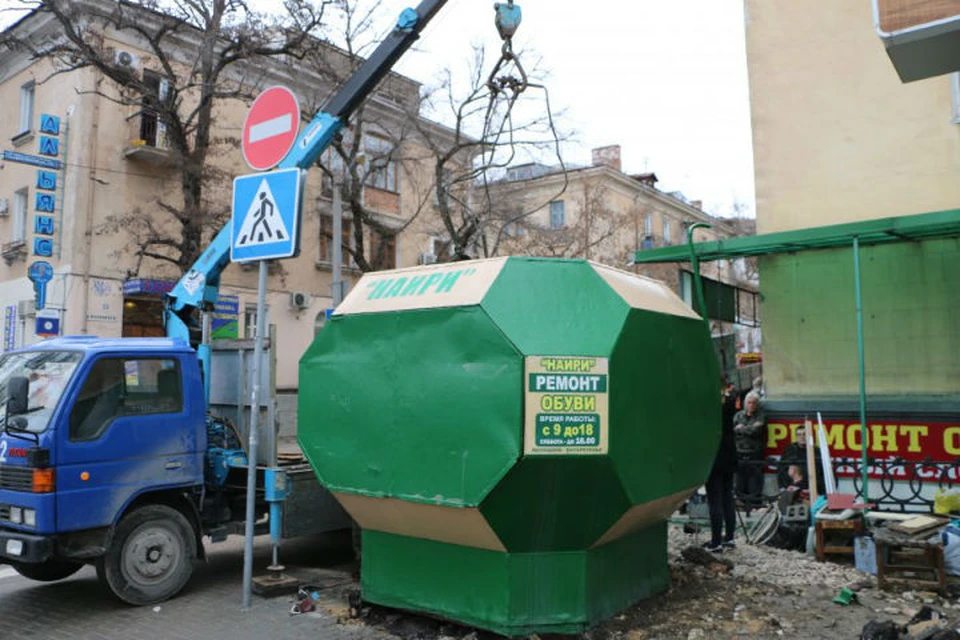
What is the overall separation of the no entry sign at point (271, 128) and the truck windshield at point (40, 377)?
2340mm

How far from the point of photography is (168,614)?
610cm

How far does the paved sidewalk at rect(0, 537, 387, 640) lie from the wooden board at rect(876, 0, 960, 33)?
613 cm

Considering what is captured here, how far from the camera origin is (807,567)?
7.22 m

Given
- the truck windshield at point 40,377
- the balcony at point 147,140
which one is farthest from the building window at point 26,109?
the truck windshield at point 40,377

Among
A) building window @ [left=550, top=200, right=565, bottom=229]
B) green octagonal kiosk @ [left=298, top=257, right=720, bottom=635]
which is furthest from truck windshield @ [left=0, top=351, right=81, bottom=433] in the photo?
building window @ [left=550, top=200, right=565, bottom=229]

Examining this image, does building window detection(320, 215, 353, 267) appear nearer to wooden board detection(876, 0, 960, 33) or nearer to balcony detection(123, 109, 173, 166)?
balcony detection(123, 109, 173, 166)

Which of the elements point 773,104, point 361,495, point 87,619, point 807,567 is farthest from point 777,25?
point 87,619

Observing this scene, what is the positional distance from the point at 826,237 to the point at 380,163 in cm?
1510

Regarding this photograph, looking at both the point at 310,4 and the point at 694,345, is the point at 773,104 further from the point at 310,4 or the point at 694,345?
the point at 310,4

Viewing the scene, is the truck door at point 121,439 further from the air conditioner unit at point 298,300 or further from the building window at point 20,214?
the building window at point 20,214

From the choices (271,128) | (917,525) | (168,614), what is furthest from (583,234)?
(168,614)

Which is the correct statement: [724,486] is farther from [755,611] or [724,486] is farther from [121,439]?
[121,439]

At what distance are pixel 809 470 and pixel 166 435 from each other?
285 inches

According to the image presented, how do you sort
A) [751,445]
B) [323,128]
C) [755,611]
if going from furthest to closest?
[751,445] < [323,128] < [755,611]
